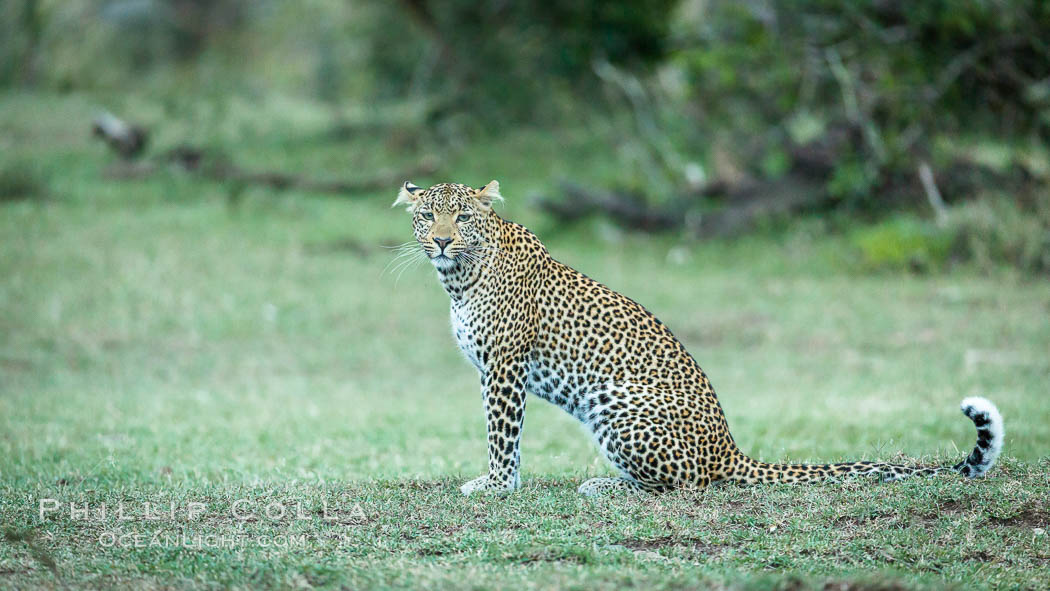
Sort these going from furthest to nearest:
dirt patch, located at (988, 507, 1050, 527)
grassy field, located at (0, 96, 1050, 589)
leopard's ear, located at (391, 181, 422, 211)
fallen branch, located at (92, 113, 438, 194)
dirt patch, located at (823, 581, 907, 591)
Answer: fallen branch, located at (92, 113, 438, 194)
leopard's ear, located at (391, 181, 422, 211)
dirt patch, located at (988, 507, 1050, 527)
grassy field, located at (0, 96, 1050, 589)
dirt patch, located at (823, 581, 907, 591)

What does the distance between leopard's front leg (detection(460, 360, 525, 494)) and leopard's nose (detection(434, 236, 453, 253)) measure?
0.79 meters

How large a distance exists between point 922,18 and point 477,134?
11029 mm

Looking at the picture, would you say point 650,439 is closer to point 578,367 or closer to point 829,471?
point 578,367

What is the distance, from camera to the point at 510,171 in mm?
25609

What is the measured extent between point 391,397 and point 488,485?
608cm

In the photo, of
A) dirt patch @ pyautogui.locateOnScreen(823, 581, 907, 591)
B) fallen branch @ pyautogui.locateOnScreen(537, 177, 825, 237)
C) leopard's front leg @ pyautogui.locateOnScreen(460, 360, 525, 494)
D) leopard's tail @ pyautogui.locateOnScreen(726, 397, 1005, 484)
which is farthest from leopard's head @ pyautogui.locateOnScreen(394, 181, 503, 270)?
fallen branch @ pyautogui.locateOnScreen(537, 177, 825, 237)

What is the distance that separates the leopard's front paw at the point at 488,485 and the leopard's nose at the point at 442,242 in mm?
1460

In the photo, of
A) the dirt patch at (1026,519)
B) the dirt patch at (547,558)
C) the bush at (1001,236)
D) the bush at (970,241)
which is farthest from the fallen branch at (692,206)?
the dirt patch at (547,558)

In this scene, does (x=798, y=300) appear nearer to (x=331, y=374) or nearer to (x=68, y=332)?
(x=331, y=374)

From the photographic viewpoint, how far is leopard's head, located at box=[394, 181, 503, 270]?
7.41 meters

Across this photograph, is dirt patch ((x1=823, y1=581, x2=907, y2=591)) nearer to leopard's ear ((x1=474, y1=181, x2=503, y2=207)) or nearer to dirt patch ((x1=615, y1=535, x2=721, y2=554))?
dirt patch ((x1=615, y1=535, x2=721, y2=554))

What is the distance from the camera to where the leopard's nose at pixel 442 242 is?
291 inches

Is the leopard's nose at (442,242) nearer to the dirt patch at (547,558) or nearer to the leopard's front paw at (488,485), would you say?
the leopard's front paw at (488,485)

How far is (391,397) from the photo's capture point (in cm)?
1338
